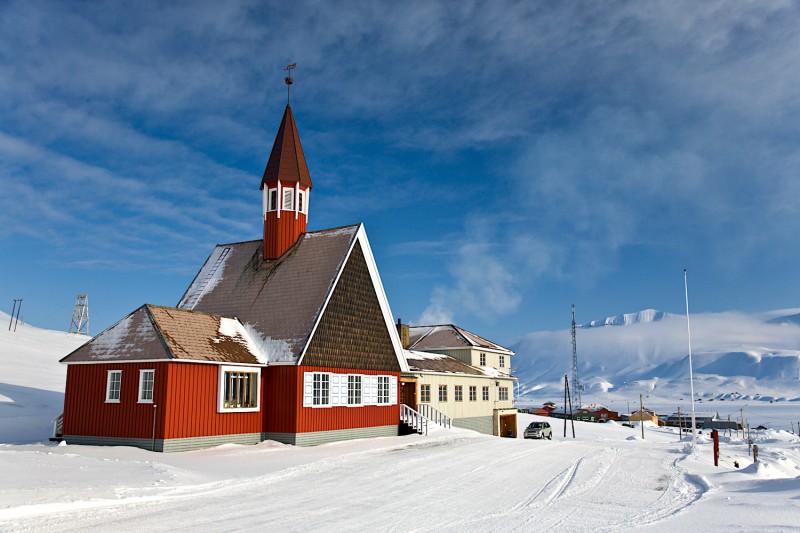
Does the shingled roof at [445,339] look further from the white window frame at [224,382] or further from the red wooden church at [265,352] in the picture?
the white window frame at [224,382]

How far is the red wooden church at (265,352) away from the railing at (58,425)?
2.61 feet

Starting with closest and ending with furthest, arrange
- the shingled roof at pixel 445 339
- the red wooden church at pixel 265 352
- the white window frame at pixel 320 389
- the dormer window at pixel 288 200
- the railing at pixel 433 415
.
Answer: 1. the red wooden church at pixel 265 352
2. the white window frame at pixel 320 389
3. the dormer window at pixel 288 200
4. the railing at pixel 433 415
5. the shingled roof at pixel 445 339

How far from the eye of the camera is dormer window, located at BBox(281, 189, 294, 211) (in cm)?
3169

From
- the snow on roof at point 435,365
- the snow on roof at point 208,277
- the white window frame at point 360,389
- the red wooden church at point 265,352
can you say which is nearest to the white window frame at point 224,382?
the red wooden church at point 265,352

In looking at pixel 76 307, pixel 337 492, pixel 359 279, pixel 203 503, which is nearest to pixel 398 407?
pixel 359 279

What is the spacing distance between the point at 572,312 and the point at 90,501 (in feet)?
555

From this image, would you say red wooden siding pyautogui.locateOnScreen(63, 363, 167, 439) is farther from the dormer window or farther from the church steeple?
the dormer window

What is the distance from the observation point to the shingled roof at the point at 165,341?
2252 cm

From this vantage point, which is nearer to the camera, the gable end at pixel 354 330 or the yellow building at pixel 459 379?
the gable end at pixel 354 330

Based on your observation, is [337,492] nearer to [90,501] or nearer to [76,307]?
[90,501]

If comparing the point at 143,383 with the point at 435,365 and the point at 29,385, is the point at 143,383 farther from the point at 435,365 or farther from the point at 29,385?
the point at 29,385

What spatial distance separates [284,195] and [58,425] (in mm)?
13973

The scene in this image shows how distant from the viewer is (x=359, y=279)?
29344mm

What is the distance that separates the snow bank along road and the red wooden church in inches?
64.1
